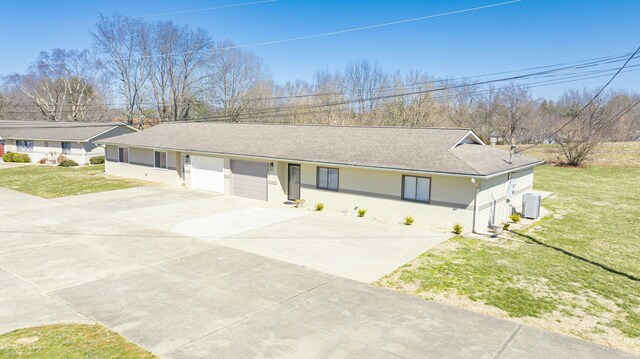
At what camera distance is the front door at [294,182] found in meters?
20.3

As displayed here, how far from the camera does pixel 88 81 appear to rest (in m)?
58.4

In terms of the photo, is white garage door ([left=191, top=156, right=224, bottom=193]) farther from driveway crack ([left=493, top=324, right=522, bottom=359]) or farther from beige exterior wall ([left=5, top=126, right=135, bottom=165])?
driveway crack ([left=493, top=324, right=522, bottom=359])

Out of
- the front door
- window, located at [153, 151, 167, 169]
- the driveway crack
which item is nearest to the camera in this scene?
the driveway crack

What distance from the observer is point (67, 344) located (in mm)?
7059

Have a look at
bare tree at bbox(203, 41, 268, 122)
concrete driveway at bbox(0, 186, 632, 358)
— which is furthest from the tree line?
concrete driveway at bbox(0, 186, 632, 358)

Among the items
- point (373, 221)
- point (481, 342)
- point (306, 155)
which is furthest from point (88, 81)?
point (481, 342)

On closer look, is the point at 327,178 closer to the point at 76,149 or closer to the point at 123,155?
the point at 123,155

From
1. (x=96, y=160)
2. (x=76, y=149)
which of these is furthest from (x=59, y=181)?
(x=76, y=149)

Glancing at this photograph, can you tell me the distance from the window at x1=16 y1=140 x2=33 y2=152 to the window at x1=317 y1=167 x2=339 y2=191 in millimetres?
34698

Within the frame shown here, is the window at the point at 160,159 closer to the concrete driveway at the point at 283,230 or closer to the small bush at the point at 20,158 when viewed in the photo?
the concrete driveway at the point at 283,230

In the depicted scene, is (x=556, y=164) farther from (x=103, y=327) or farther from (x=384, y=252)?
(x=103, y=327)

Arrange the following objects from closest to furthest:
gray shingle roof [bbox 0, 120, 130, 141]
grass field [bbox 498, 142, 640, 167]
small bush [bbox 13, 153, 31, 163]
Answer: gray shingle roof [bbox 0, 120, 130, 141], small bush [bbox 13, 153, 31, 163], grass field [bbox 498, 142, 640, 167]

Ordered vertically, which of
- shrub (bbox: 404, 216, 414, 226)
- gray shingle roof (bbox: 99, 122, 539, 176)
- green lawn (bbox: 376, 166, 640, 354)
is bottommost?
green lawn (bbox: 376, 166, 640, 354)

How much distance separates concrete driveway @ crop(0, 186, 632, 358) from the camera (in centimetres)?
720
